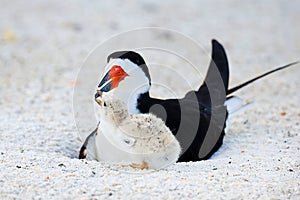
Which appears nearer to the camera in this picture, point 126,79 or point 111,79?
point 111,79

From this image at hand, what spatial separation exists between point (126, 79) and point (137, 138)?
18.1 inches

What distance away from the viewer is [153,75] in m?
4.87

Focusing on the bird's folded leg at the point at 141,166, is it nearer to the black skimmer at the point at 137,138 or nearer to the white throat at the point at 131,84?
the black skimmer at the point at 137,138

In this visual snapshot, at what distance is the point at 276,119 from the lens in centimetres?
379

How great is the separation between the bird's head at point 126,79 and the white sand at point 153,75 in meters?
0.37

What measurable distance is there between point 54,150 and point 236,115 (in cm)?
135

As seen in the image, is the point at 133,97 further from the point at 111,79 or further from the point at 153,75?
the point at 153,75

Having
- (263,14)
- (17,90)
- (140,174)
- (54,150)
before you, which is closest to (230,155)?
(140,174)

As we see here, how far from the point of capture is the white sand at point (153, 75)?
240cm

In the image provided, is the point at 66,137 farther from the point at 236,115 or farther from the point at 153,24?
the point at 153,24

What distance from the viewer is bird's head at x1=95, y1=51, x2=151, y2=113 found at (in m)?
2.72

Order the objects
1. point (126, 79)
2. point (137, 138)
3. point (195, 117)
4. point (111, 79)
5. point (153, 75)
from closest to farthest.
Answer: point (137, 138)
point (111, 79)
point (126, 79)
point (195, 117)
point (153, 75)

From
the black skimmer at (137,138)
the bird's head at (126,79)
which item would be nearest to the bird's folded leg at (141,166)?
the black skimmer at (137,138)

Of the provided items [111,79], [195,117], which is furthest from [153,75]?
[111,79]
